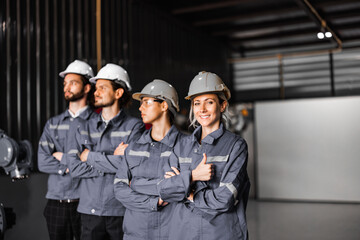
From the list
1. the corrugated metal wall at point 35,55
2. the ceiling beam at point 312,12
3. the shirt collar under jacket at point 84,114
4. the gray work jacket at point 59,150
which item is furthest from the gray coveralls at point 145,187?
the ceiling beam at point 312,12

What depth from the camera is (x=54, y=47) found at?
454 cm

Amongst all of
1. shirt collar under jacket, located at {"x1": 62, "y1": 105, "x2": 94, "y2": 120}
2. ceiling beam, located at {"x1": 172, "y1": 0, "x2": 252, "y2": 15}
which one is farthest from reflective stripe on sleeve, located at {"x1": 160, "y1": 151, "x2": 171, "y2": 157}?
ceiling beam, located at {"x1": 172, "y1": 0, "x2": 252, "y2": 15}

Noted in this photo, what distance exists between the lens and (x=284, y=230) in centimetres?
575

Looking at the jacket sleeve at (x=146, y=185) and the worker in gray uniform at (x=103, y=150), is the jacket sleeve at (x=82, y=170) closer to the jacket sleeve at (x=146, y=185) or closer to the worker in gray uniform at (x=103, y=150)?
the worker in gray uniform at (x=103, y=150)

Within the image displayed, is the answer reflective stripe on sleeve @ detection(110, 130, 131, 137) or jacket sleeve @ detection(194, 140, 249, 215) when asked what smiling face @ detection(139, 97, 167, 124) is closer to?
reflective stripe on sleeve @ detection(110, 130, 131, 137)

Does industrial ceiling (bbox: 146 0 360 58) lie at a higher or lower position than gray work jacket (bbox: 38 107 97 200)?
higher

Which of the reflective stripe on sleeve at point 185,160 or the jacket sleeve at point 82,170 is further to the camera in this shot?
the jacket sleeve at point 82,170

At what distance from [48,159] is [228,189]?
1.79 metres

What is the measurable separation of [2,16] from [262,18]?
5.17 metres

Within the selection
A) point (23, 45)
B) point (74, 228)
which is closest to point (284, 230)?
point (74, 228)

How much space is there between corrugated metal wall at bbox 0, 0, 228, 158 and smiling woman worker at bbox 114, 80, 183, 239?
6.10 ft

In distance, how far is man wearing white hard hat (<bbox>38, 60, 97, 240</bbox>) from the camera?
3.33 meters

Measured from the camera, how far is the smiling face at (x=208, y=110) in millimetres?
2561

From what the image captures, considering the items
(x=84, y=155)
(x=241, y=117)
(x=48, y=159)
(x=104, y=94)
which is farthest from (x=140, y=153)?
(x=241, y=117)
